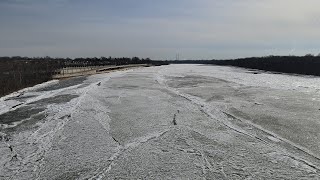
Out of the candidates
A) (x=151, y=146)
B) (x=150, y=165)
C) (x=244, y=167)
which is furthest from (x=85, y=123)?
(x=244, y=167)

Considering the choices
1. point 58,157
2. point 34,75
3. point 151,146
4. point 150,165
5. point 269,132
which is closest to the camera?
point 150,165

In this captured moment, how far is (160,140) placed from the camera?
10945 mm

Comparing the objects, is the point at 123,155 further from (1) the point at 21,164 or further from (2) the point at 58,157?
(1) the point at 21,164

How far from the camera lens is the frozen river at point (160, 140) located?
27.9 feet

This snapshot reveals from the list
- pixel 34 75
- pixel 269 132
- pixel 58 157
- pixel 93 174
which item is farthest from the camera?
pixel 34 75

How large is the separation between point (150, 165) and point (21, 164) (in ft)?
9.12

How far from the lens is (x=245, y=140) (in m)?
11.1

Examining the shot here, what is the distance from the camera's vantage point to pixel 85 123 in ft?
44.4

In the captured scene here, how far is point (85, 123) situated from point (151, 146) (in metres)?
Answer: 3.87

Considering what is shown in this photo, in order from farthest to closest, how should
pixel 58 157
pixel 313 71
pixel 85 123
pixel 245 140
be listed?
pixel 313 71 < pixel 85 123 < pixel 245 140 < pixel 58 157

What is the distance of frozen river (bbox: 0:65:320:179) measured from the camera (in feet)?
27.9

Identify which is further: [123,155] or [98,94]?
[98,94]

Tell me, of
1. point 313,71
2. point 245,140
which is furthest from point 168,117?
point 313,71

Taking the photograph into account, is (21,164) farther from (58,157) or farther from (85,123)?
(85,123)
